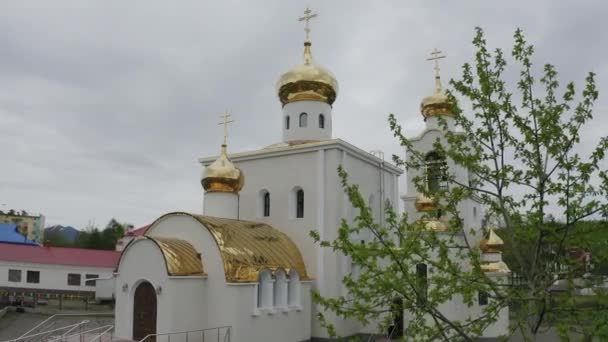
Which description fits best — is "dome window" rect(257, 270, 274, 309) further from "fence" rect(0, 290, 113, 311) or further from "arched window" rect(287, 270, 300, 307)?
"fence" rect(0, 290, 113, 311)

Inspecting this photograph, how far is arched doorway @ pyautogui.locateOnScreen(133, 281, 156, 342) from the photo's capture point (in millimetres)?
13734

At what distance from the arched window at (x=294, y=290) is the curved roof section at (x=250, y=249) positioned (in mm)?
180

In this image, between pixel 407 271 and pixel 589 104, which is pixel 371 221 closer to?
pixel 407 271

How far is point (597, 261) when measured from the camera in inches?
224

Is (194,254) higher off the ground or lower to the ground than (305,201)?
lower

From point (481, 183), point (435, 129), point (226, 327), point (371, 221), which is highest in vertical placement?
point (435, 129)

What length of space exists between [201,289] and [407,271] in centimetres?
942

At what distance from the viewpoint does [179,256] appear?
1375cm

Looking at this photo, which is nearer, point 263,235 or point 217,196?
point 263,235

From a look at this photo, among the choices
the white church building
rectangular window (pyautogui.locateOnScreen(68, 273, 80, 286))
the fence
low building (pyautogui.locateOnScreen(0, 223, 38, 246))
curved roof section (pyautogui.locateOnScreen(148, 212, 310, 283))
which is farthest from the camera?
low building (pyautogui.locateOnScreen(0, 223, 38, 246))

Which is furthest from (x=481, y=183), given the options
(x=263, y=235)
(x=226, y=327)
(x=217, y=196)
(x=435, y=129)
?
(x=435, y=129)

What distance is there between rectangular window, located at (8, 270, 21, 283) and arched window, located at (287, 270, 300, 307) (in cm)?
2081

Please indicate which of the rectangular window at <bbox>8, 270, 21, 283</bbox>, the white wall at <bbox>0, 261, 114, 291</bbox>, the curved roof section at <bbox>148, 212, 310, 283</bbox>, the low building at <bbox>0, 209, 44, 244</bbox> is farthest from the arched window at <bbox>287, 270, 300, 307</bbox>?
the low building at <bbox>0, 209, 44, 244</bbox>

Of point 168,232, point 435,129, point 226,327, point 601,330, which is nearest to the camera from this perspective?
point 601,330
